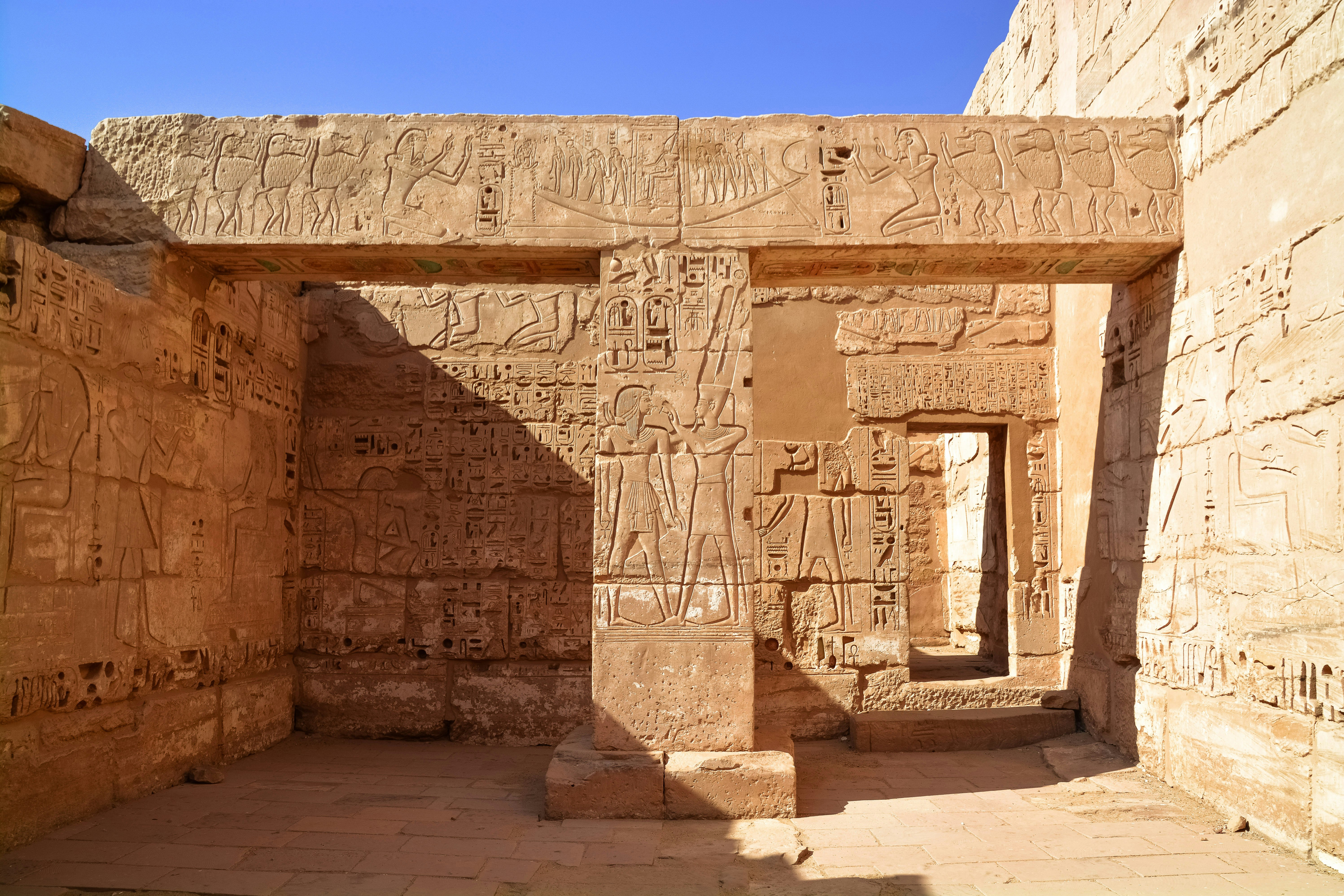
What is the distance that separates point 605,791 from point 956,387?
13.0ft

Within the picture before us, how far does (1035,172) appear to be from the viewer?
16.2ft

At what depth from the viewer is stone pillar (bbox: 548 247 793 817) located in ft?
14.6

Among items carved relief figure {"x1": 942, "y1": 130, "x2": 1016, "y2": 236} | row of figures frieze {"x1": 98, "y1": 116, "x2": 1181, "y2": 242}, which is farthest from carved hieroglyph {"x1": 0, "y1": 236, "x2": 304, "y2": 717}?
carved relief figure {"x1": 942, "y1": 130, "x2": 1016, "y2": 236}

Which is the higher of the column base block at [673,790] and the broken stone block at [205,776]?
the column base block at [673,790]

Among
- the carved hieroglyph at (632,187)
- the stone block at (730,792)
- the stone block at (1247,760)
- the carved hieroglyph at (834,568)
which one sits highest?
the carved hieroglyph at (632,187)

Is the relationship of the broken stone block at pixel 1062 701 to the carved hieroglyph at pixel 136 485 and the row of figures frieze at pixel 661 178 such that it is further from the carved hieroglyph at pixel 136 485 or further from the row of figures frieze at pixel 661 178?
the carved hieroglyph at pixel 136 485

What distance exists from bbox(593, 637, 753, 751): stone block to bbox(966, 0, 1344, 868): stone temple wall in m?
2.26

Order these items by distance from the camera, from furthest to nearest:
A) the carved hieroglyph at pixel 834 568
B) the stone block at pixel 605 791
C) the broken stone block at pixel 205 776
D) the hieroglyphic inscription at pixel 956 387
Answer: the hieroglyphic inscription at pixel 956 387, the carved hieroglyph at pixel 834 568, the broken stone block at pixel 205 776, the stone block at pixel 605 791

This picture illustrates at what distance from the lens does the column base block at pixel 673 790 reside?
4.43 meters

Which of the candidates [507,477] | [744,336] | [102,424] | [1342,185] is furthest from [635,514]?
[1342,185]

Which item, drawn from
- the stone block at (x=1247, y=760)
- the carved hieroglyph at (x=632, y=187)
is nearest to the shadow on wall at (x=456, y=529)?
the carved hieroglyph at (x=632, y=187)

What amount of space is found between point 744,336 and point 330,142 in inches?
96.9

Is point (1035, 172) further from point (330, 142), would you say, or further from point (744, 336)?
point (330, 142)

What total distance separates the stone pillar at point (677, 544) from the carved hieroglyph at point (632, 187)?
0.36m
